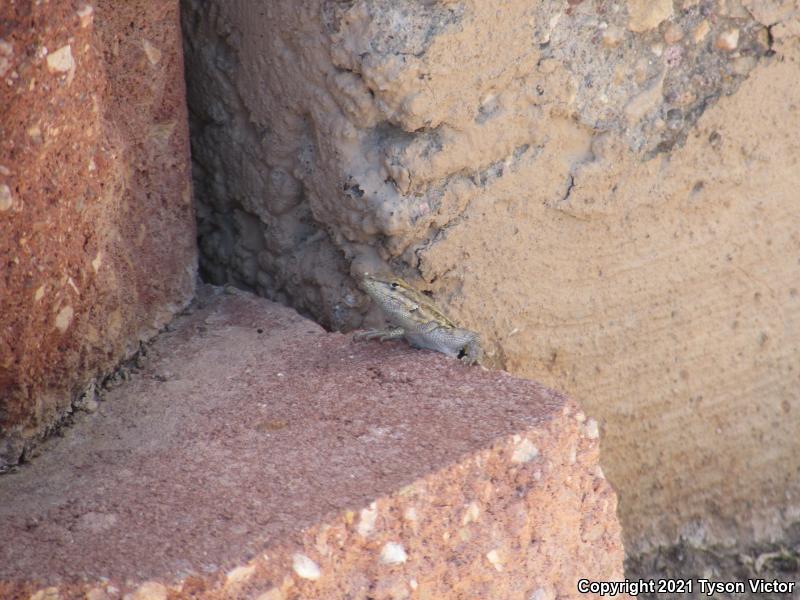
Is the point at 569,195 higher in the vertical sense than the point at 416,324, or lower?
higher

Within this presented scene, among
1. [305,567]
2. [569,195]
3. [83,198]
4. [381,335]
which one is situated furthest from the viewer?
[569,195]

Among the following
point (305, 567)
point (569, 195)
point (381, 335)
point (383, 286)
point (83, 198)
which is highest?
point (569, 195)

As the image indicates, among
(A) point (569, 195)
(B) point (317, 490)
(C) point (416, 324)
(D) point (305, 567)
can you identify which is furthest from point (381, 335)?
(D) point (305, 567)

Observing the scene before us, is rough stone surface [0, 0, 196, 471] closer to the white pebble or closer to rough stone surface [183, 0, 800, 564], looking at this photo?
rough stone surface [183, 0, 800, 564]

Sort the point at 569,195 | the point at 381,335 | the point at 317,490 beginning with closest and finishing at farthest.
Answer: the point at 317,490 < the point at 381,335 < the point at 569,195

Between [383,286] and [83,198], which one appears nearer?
[83,198]

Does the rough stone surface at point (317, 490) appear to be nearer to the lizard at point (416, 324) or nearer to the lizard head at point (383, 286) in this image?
the lizard at point (416, 324)

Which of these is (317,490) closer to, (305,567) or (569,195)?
(305,567)
